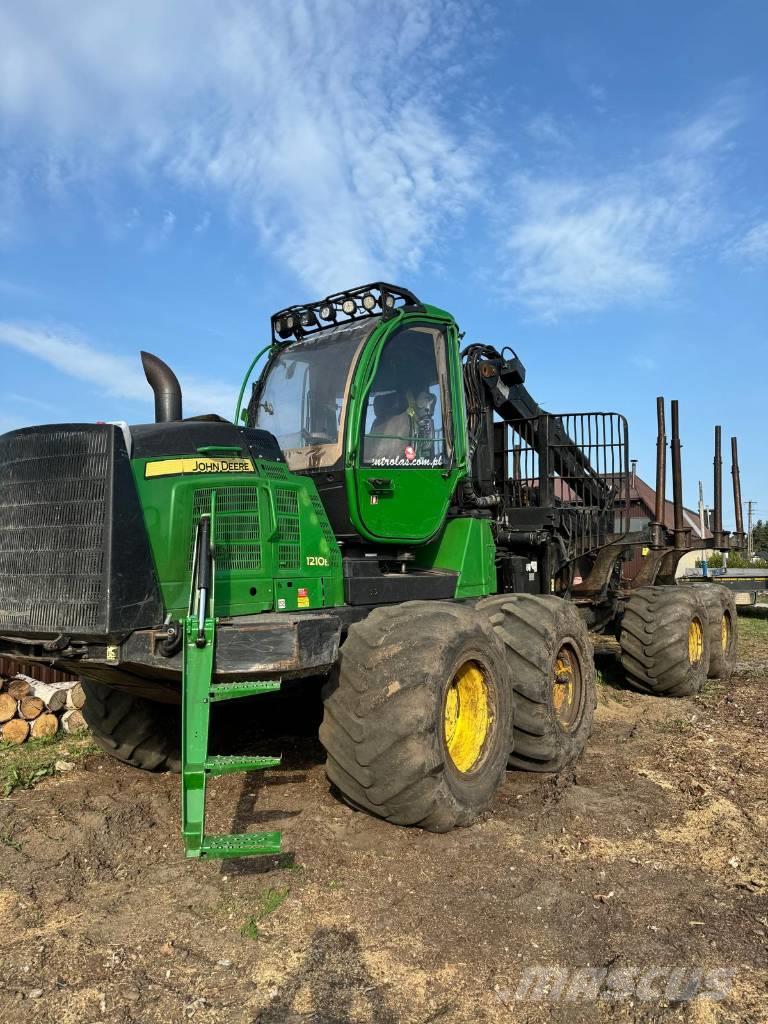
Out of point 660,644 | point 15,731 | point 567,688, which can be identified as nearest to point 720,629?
point 660,644

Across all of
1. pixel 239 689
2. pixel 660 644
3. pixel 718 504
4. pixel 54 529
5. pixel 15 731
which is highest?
pixel 718 504

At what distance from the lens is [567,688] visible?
21.5ft

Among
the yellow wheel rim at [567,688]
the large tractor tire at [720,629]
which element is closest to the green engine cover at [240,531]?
the yellow wheel rim at [567,688]

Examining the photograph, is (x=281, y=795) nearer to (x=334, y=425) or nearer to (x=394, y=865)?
(x=394, y=865)

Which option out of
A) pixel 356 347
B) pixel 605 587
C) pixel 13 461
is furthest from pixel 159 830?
pixel 605 587

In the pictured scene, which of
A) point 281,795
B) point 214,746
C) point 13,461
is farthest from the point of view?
point 214,746

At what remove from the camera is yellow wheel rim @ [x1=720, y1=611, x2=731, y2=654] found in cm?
1038

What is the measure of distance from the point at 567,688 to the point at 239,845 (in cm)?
357

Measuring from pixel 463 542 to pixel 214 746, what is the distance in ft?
8.32

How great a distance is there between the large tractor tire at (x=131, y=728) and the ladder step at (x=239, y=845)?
218 cm

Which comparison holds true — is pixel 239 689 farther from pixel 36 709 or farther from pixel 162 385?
pixel 36 709

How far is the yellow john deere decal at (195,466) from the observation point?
4453 mm

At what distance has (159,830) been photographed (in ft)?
15.5

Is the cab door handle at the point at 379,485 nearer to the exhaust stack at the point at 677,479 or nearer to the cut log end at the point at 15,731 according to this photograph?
the cut log end at the point at 15,731
